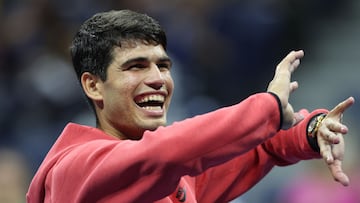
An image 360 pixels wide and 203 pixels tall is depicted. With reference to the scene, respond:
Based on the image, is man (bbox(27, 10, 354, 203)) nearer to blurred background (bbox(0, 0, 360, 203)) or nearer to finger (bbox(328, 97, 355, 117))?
finger (bbox(328, 97, 355, 117))

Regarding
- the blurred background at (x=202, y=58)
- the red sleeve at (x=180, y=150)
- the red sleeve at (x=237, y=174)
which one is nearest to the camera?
the red sleeve at (x=180, y=150)

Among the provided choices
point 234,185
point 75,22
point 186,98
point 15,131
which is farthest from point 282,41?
point 234,185

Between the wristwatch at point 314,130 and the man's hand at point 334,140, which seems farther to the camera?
the wristwatch at point 314,130

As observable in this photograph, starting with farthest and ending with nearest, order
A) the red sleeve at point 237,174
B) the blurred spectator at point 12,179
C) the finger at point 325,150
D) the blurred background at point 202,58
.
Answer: the blurred background at point 202,58 < the blurred spectator at point 12,179 < the red sleeve at point 237,174 < the finger at point 325,150

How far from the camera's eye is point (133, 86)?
3.28m

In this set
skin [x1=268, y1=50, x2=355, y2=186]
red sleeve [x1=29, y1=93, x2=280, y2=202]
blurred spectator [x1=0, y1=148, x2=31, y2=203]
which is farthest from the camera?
blurred spectator [x1=0, y1=148, x2=31, y2=203]

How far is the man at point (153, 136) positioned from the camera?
2.84m

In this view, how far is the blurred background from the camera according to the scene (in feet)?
20.8

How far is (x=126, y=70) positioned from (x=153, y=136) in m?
0.48

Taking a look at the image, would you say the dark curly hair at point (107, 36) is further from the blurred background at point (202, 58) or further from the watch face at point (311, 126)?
the blurred background at point (202, 58)

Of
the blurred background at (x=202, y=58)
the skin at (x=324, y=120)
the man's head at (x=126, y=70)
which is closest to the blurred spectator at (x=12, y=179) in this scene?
the blurred background at (x=202, y=58)

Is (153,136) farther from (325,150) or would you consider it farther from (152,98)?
(325,150)

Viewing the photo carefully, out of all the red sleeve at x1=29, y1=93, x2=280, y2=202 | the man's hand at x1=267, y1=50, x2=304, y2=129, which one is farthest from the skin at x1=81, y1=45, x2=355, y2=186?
the red sleeve at x1=29, y1=93, x2=280, y2=202

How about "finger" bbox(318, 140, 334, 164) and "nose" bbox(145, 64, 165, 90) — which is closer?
"finger" bbox(318, 140, 334, 164)
